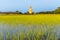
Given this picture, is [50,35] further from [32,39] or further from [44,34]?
[32,39]

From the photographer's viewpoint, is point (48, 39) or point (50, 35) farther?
point (50, 35)

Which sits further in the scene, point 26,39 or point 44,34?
point 44,34

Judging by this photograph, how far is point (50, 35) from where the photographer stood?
23.7 feet

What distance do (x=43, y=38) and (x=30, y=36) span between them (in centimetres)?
46

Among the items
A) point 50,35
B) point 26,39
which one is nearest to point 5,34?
point 26,39

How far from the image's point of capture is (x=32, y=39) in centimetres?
685

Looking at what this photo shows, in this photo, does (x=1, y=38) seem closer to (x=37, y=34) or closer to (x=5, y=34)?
(x=5, y=34)

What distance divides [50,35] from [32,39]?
754 millimetres

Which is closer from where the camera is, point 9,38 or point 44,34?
point 9,38

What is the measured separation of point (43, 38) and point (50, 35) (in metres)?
0.36

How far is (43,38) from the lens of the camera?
7000 mm

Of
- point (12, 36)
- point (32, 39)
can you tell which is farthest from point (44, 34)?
point (12, 36)

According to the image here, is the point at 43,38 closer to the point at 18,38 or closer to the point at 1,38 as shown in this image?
the point at 18,38

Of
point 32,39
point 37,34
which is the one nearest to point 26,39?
point 32,39
